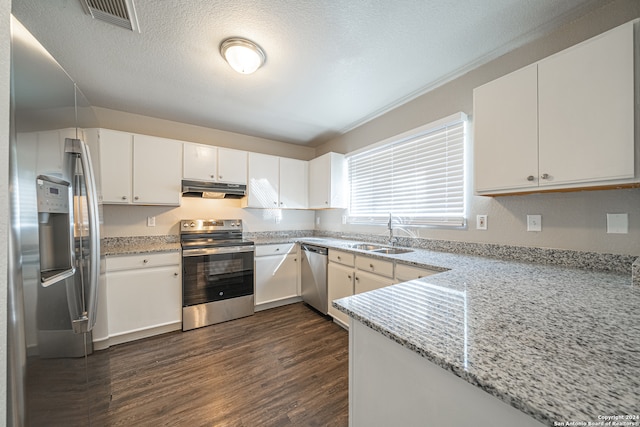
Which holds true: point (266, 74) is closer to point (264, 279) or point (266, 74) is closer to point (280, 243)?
point (280, 243)

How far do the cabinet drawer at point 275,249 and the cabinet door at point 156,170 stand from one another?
1.12 m

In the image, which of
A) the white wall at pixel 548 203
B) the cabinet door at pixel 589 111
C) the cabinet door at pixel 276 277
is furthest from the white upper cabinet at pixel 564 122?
the cabinet door at pixel 276 277

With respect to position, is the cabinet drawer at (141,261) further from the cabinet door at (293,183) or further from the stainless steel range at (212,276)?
the cabinet door at (293,183)

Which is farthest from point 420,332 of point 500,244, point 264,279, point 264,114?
point 264,114

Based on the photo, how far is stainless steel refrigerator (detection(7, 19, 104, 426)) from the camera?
25.4 inches

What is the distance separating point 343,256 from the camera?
8.25 feet

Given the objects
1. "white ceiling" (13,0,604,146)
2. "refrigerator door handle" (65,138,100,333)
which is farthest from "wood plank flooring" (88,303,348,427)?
"white ceiling" (13,0,604,146)

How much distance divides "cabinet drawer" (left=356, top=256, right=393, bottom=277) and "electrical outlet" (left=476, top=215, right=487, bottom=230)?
31.7 inches

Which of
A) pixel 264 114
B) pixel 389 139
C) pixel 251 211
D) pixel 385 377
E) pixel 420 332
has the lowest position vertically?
pixel 385 377

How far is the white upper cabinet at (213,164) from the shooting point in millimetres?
2775

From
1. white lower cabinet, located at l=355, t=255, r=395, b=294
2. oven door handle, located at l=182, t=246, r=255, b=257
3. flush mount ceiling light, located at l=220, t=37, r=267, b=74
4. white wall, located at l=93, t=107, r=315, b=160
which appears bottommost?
white lower cabinet, located at l=355, t=255, r=395, b=294

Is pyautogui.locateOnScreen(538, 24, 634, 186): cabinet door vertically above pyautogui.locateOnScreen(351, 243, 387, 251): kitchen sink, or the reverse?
pyautogui.locateOnScreen(538, 24, 634, 186): cabinet door

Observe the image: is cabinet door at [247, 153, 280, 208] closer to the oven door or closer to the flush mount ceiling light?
the oven door

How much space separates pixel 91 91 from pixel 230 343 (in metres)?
2.88
